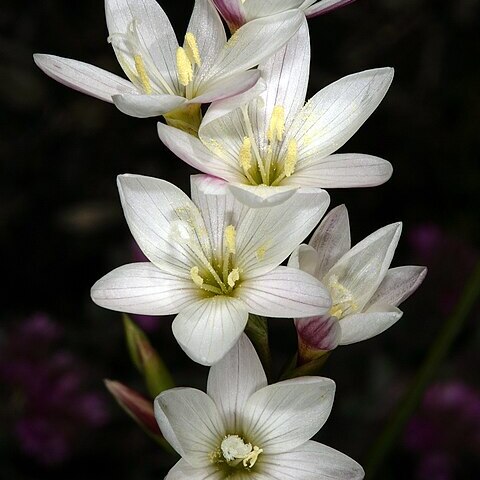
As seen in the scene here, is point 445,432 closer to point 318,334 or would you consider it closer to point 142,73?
point 318,334

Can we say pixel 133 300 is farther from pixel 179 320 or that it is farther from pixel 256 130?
pixel 256 130

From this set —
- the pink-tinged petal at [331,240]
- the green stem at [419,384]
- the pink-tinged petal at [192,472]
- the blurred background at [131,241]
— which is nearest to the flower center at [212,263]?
the pink-tinged petal at [331,240]

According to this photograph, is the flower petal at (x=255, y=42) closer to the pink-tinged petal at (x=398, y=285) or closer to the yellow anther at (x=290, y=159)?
the yellow anther at (x=290, y=159)

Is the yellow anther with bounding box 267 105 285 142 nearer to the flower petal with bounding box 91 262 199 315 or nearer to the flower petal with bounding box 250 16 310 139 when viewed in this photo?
the flower petal with bounding box 250 16 310 139

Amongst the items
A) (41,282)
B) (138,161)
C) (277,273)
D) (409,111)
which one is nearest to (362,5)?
(409,111)

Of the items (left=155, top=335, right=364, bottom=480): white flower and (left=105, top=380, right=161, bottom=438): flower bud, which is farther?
(left=105, top=380, right=161, bottom=438): flower bud

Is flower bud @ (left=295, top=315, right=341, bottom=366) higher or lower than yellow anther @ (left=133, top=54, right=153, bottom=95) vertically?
lower

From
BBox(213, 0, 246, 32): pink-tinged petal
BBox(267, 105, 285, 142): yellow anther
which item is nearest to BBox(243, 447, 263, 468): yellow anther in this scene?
BBox(267, 105, 285, 142): yellow anther

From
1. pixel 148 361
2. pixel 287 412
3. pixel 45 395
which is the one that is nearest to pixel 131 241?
pixel 45 395
